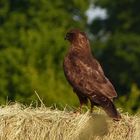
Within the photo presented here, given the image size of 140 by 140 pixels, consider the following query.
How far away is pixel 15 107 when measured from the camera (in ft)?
47.7

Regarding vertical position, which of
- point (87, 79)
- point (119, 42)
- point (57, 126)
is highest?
point (87, 79)

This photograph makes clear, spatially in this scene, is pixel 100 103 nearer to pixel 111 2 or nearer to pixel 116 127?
pixel 116 127

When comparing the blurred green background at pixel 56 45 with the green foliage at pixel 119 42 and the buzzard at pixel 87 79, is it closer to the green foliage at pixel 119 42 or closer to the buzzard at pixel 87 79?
the green foliage at pixel 119 42

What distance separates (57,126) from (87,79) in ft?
3.47

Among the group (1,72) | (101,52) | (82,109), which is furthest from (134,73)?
(82,109)

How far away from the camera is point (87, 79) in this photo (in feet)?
49.2

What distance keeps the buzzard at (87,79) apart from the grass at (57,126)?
0.20 meters

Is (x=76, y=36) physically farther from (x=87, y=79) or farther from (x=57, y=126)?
(x=57, y=126)

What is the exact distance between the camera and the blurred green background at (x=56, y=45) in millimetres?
33344

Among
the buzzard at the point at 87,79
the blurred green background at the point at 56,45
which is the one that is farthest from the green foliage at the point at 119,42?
the buzzard at the point at 87,79

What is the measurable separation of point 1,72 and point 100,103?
2389 cm

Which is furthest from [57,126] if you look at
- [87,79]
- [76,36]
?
[76,36]

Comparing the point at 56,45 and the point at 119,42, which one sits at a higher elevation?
the point at 56,45

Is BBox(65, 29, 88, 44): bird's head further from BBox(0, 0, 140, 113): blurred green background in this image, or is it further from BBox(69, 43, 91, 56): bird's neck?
BBox(0, 0, 140, 113): blurred green background
